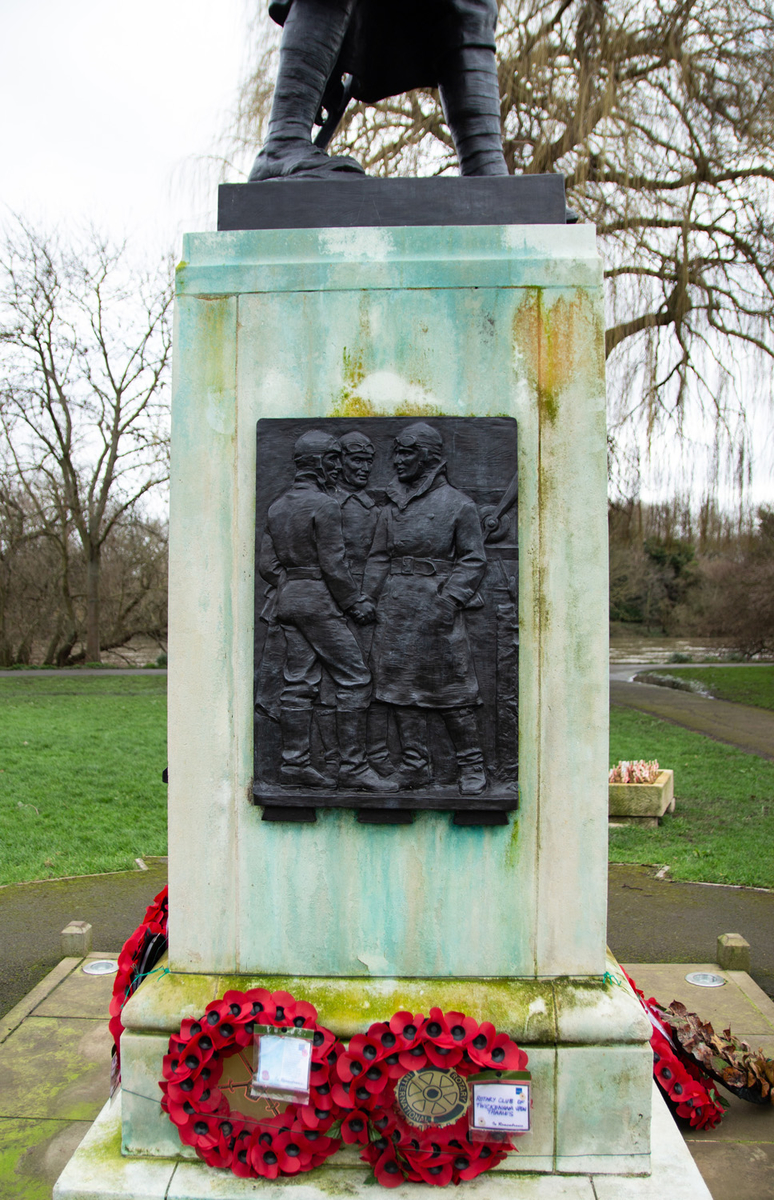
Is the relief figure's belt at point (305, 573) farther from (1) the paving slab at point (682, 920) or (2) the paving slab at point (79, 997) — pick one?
(1) the paving slab at point (682, 920)

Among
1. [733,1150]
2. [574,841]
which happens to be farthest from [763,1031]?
[574,841]

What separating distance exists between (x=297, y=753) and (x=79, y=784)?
7.16 meters

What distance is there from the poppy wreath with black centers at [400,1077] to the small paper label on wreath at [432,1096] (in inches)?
0.8

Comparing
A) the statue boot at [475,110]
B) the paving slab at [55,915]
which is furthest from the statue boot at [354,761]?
the paving slab at [55,915]

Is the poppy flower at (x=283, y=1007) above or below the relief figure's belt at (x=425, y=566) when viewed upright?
below

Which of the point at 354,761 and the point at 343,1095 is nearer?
the point at 343,1095

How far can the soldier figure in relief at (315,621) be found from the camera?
256 centimetres

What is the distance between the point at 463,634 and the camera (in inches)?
101

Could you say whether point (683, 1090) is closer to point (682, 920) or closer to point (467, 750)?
point (467, 750)

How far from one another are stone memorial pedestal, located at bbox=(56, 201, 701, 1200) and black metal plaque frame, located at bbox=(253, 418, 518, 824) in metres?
0.05

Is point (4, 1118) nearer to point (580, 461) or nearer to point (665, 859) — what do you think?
point (580, 461)

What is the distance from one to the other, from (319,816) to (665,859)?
4379 mm

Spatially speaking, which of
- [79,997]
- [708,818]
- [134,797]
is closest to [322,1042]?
[79,997]

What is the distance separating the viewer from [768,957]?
436 centimetres
